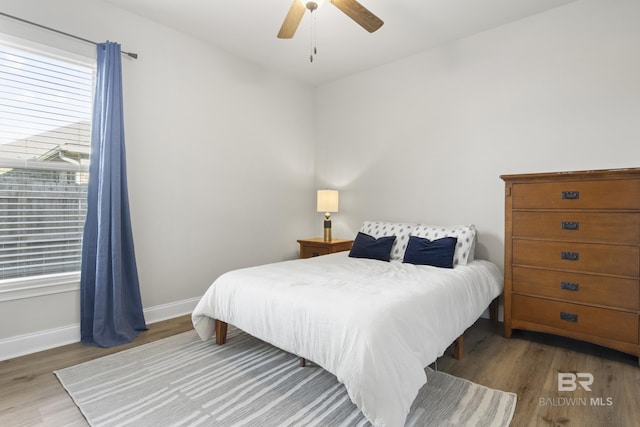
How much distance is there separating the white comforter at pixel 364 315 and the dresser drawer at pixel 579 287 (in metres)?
0.24

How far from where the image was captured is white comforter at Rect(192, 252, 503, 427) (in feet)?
4.56

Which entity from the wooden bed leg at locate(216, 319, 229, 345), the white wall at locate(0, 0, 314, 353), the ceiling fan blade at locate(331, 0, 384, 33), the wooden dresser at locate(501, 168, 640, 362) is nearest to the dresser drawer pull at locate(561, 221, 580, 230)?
the wooden dresser at locate(501, 168, 640, 362)

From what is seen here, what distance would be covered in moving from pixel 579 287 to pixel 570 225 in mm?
430

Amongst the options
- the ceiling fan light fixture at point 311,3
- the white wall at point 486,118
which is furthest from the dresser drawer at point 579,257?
the ceiling fan light fixture at point 311,3

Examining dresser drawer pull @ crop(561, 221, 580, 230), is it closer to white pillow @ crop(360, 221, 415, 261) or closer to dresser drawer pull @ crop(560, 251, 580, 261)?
dresser drawer pull @ crop(560, 251, 580, 261)

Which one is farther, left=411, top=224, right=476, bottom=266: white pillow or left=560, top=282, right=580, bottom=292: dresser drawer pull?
left=411, top=224, right=476, bottom=266: white pillow

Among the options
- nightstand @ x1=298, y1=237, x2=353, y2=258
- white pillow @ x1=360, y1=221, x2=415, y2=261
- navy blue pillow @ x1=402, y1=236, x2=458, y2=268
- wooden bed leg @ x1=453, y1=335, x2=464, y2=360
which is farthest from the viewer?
nightstand @ x1=298, y1=237, x2=353, y2=258

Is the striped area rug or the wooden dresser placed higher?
the wooden dresser

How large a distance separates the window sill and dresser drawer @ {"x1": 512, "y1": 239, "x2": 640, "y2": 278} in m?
3.38

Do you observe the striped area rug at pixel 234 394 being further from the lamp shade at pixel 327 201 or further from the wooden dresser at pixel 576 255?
the lamp shade at pixel 327 201

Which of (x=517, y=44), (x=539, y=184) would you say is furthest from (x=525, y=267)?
(x=517, y=44)

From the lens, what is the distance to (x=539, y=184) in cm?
239

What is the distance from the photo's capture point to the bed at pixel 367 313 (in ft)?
4.58

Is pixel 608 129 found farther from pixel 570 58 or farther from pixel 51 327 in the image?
pixel 51 327
